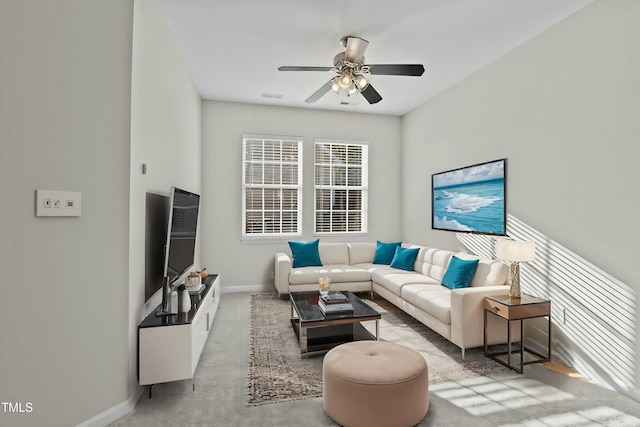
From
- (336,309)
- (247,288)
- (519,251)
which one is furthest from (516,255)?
(247,288)

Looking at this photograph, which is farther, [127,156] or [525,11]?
[525,11]

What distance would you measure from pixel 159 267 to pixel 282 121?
135 inches

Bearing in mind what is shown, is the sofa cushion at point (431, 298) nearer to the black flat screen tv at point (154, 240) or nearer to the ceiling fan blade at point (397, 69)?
the ceiling fan blade at point (397, 69)

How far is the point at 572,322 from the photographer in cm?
277

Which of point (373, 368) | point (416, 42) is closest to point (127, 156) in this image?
point (373, 368)

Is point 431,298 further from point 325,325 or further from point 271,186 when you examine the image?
point 271,186

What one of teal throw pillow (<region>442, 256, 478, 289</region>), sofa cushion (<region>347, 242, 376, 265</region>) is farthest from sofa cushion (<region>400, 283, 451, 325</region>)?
sofa cushion (<region>347, 242, 376, 265</region>)

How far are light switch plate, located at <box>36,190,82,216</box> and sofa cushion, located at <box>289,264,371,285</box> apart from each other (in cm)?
312

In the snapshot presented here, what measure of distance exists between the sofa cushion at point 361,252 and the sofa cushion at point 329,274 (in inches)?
18.7

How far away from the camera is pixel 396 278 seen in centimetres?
415

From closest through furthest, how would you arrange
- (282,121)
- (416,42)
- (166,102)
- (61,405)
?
(61,405)
(166,102)
(416,42)
(282,121)

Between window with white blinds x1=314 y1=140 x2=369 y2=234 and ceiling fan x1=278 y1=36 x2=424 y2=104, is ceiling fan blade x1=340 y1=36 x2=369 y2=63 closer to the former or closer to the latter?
ceiling fan x1=278 y1=36 x2=424 y2=104

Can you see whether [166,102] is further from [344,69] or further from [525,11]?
[525,11]

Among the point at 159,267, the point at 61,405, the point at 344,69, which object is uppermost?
the point at 344,69
